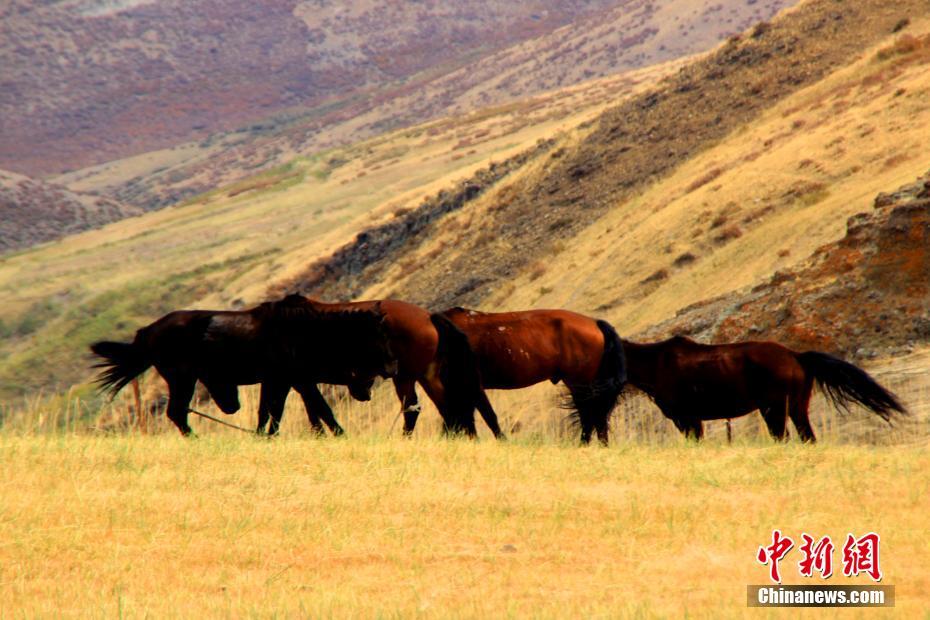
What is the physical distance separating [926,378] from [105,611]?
10.5 metres

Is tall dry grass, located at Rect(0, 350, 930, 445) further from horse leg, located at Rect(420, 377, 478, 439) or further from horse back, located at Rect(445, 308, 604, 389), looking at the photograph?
horse back, located at Rect(445, 308, 604, 389)

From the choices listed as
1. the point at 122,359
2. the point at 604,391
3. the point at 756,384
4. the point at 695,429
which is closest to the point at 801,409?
the point at 756,384

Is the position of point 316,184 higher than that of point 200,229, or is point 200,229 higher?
point 316,184

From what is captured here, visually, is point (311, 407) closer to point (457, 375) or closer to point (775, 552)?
point (457, 375)

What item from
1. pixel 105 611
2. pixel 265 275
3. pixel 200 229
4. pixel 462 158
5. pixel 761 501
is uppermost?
pixel 462 158

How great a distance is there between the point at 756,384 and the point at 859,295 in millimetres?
5103

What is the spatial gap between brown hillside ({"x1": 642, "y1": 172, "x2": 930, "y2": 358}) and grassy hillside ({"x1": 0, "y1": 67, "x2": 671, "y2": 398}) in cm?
2480

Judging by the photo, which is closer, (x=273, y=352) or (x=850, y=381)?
(x=850, y=381)

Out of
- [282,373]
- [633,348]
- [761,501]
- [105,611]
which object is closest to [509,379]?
[633,348]

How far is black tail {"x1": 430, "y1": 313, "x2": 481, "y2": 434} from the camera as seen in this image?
14133 millimetres

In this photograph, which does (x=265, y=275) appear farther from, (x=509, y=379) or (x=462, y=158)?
(x=509, y=379)

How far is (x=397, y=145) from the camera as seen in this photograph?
99.3 meters

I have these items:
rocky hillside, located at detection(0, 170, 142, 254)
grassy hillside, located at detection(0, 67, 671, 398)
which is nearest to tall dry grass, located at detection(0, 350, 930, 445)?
grassy hillside, located at detection(0, 67, 671, 398)

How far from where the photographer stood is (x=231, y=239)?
7106cm
